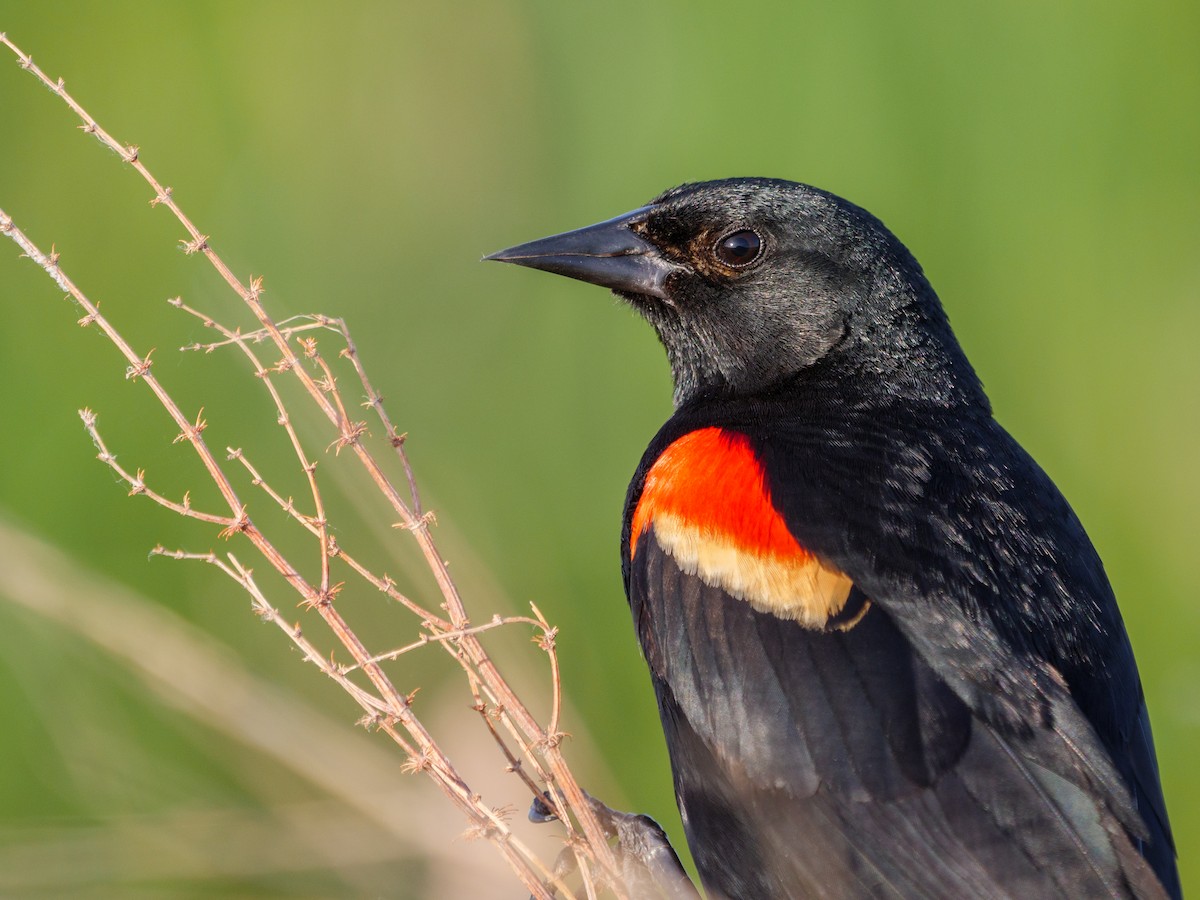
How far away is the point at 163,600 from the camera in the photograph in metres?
3.28

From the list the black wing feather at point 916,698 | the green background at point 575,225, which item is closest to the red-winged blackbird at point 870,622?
the black wing feather at point 916,698

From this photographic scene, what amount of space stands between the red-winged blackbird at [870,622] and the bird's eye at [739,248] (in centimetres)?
2

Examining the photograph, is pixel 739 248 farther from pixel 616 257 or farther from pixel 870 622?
pixel 870 622

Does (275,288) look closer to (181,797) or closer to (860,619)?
(181,797)

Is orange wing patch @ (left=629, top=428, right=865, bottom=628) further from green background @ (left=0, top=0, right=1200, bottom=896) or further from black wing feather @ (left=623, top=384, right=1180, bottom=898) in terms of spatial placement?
green background @ (left=0, top=0, right=1200, bottom=896)

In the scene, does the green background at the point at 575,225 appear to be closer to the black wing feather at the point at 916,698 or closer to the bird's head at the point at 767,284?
the bird's head at the point at 767,284

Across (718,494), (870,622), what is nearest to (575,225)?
(718,494)

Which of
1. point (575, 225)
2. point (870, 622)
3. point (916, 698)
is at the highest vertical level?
point (575, 225)

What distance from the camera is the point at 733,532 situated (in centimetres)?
227

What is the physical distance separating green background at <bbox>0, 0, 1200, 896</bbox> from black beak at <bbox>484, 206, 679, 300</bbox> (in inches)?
29.6

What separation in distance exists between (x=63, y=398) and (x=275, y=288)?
578mm

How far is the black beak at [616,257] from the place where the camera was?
106 inches

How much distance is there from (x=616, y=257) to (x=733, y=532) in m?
0.73

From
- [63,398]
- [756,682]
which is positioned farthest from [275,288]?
[756,682]
